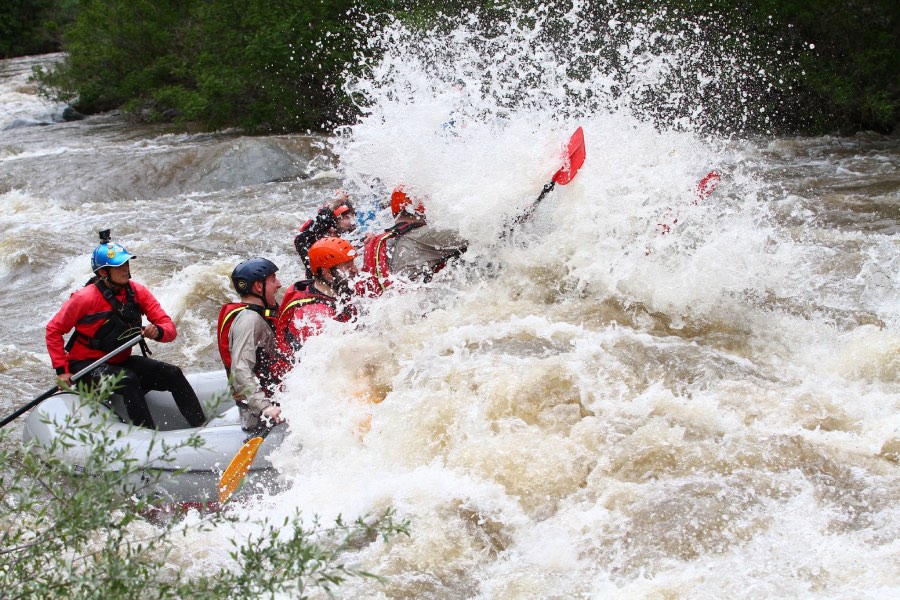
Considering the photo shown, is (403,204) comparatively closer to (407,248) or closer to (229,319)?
(407,248)

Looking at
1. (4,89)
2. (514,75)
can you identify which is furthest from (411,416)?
(4,89)

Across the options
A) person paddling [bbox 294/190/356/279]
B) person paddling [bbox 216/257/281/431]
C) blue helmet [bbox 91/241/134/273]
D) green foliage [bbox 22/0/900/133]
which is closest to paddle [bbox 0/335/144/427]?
blue helmet [bbox 91/241/134/273]

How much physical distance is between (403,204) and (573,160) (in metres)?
1.34

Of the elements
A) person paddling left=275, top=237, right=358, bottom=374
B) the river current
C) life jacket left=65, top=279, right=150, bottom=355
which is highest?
person paddling left=275, top=237, right=358, bottom=374

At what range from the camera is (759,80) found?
13.8m

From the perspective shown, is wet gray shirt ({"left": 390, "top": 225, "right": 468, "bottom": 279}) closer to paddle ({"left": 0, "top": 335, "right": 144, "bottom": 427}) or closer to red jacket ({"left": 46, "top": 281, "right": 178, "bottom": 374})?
red jacket ({"left": 46, "top": 281, "right": 178, "bottom": 374})

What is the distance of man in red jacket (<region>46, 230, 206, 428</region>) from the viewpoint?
5.19 meters

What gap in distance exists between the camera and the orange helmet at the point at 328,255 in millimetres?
4965

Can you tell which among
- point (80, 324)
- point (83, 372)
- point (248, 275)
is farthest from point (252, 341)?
point (80, 324)

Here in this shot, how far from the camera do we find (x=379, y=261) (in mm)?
5883

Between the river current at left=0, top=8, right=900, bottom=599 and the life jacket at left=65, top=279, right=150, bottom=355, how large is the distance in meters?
1.32

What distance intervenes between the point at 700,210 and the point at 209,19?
594 inches

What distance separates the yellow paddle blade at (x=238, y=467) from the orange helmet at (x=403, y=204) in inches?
92.7

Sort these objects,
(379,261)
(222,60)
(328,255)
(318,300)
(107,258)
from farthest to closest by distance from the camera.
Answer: (222,60) < (379,261) < (107,258) < (328,255) < (318,300)
